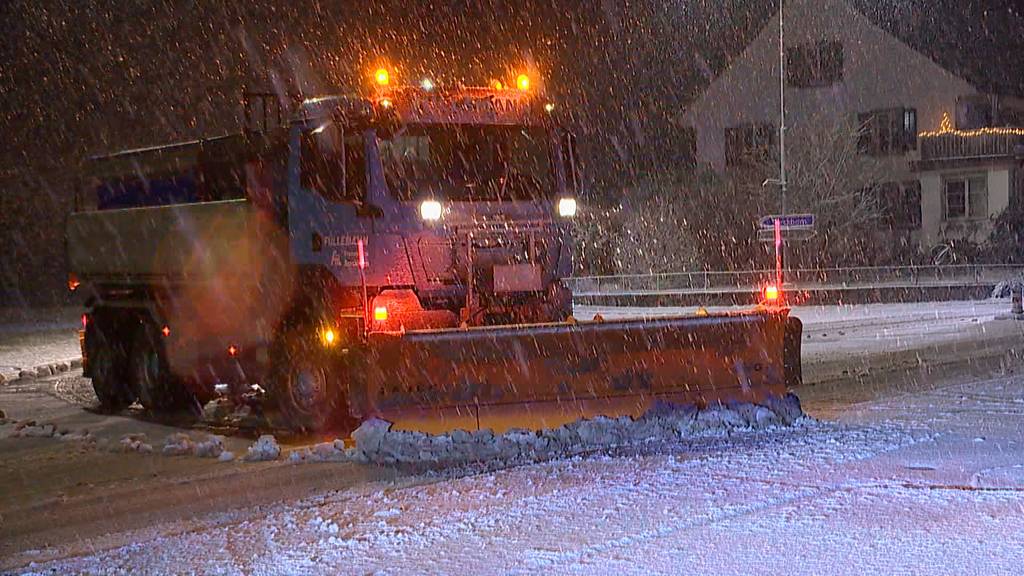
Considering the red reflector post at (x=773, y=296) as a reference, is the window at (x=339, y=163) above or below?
above

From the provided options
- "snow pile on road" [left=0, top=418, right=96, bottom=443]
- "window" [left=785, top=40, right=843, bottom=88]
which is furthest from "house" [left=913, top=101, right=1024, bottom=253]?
"snow pile on road" [left=0, top=418, right=96, bottom=443]

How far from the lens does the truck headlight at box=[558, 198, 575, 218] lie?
40.4ft

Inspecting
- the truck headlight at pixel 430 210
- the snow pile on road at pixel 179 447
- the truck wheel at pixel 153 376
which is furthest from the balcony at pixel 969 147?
the snow pile on road at pixel 179 447

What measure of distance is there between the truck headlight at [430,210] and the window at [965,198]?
35.7m

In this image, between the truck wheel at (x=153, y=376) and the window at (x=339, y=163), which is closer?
the window at (x=339, y=163)

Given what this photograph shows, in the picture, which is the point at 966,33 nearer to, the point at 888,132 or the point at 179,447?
the point at 888,132

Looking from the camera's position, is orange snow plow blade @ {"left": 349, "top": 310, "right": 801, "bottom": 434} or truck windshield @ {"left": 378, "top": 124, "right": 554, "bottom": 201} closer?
orange snow plow blade @ {"left": 349, "top": 310, "right": 801, "bottom": 434}

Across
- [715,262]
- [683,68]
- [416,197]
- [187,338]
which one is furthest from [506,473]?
[683,68]

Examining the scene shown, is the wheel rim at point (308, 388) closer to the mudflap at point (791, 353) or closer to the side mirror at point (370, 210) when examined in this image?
the side mirror at point (370, 210)

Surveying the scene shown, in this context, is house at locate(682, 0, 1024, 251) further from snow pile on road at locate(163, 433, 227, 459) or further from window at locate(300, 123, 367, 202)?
snow pile on road at locate(163, 433, 227, 459)

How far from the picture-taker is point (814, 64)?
4691 centimetres

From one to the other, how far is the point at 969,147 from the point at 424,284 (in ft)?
117

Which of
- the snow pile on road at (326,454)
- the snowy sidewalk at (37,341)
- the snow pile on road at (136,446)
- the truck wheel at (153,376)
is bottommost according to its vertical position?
the snowy sidewalk at (37,341)

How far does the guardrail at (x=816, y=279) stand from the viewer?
1369 inches
